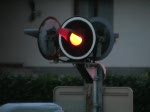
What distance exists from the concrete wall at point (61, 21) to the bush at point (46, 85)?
222 inches

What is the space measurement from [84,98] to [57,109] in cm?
88

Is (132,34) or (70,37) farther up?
(70,37)

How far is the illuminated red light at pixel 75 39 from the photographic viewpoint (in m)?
4.97

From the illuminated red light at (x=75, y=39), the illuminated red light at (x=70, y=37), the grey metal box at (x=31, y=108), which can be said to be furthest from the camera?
the illuminated red light at (x=75, y=39)

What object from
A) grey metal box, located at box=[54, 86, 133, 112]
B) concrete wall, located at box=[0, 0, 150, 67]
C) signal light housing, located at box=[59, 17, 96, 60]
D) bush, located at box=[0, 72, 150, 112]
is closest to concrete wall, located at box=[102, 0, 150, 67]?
concrete wall, located at box=[0, 0, 150, 67]

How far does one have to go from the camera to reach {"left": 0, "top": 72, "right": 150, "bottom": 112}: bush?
11.6 metres

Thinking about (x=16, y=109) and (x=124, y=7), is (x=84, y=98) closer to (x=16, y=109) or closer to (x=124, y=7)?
(x=16, y=109)

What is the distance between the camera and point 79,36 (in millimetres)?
4996

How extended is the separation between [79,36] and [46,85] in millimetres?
7119

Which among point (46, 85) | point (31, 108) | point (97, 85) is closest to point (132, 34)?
point (46, 85)

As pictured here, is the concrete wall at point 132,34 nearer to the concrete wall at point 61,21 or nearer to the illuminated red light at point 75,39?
the concrete wall at point 61,21

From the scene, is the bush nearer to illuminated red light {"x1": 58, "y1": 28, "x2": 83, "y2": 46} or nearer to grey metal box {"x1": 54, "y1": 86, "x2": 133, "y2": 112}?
grey metal box {"x1": 54, "y1": 86, "x2": 133, "y2": 112}

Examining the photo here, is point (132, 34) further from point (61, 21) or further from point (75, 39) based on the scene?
point (75, 39)

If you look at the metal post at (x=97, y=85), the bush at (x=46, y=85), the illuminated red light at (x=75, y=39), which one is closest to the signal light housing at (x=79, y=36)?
the illuminated red light at (x=75, y=39)
